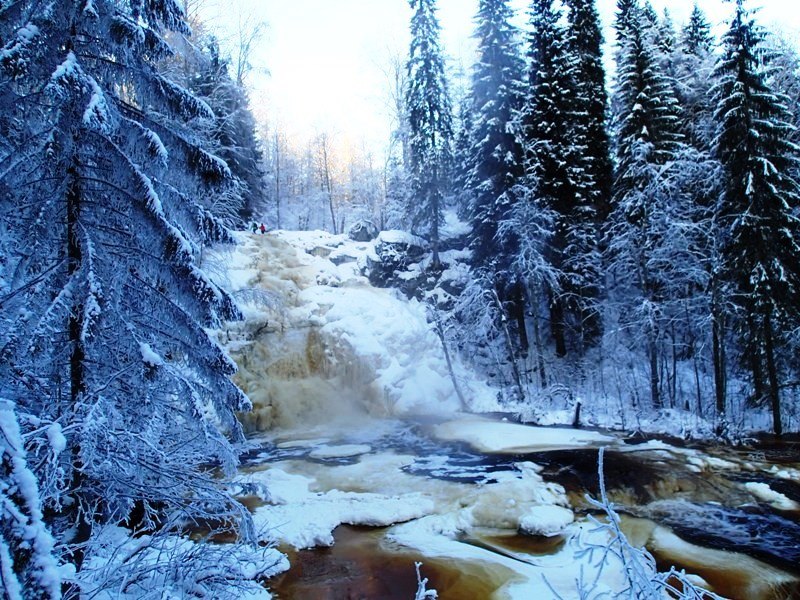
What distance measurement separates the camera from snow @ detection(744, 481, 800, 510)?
9219 mm

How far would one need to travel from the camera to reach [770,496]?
957 cm

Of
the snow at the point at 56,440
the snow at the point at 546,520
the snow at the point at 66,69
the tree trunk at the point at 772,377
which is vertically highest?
the snow at the point at 66,69

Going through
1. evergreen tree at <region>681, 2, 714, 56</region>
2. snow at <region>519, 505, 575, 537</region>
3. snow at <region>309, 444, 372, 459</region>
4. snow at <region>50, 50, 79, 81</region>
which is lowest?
snow at <region>519, 505, 575, 537</region>

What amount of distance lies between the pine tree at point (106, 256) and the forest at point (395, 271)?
33 mm

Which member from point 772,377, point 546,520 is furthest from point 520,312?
point 546,520

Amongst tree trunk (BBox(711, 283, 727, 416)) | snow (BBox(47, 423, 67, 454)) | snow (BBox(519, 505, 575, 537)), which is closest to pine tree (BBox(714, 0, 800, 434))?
tree trunk (BBox(711, 283, 727, 416))

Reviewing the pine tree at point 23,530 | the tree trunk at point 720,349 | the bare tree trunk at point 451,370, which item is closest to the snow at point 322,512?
the pine tree at point 23,530

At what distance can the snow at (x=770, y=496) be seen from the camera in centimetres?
922

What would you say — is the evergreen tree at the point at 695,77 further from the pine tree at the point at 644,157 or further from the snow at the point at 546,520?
the snow at the point at 546,520

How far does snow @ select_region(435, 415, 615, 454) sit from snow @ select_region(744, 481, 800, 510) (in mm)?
3867

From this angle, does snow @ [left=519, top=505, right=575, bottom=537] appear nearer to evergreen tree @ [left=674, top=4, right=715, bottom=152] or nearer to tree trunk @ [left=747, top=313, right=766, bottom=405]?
tree trunk @ [left=747, top=313, right=766, bottom=405]

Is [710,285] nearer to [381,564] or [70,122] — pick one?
[381,564]

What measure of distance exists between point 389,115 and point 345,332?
21.0 meters

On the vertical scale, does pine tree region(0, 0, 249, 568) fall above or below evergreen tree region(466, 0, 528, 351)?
below
